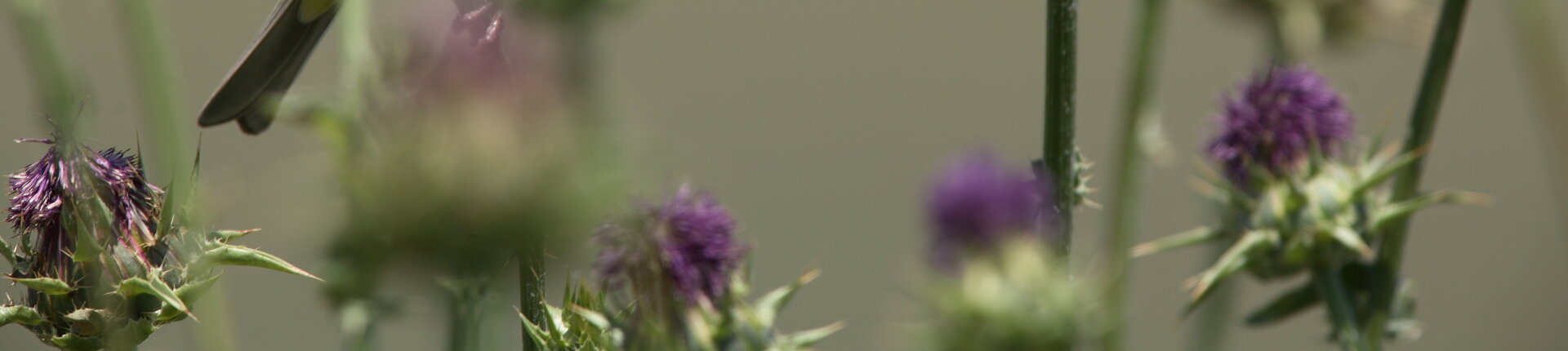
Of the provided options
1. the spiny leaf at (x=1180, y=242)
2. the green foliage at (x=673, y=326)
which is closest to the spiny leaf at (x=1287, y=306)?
the spiny leaf at (x=1180, y=242)

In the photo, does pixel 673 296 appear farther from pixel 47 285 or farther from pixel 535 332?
pixel 47 285

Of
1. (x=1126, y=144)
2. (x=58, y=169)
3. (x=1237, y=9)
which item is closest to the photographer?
A: (x=58, y=169)

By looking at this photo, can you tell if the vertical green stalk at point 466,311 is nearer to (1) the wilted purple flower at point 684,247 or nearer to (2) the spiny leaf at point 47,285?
(1) the wilted purple flower at point 684,247

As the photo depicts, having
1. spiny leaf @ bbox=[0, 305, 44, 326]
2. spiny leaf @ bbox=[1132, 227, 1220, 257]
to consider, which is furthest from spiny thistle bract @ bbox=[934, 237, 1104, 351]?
spiny leaf @ bbox=[0, 305, 44, 326]

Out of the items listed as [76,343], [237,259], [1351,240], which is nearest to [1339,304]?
[1351,240]

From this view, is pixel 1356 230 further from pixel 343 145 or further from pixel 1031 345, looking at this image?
pixel 343 145

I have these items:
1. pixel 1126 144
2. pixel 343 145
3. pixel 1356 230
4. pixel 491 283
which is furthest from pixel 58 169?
pixel 1356 230

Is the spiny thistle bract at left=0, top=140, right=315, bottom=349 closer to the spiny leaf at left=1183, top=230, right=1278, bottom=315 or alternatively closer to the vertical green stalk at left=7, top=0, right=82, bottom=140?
the vertical green stalk at left=7, top=0, right=82, bottom=140
